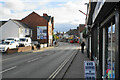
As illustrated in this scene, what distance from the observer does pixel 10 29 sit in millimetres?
51031

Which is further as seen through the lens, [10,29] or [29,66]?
[10,29]

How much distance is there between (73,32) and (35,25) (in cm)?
9105

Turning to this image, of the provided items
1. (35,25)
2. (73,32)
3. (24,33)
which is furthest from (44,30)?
(73,32)

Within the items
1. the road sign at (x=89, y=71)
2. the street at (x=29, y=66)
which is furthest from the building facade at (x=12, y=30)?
the road sign at (x=89, y=71)

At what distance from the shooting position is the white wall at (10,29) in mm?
49938

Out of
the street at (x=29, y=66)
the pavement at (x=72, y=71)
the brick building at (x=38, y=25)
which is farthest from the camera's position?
the brick building at (x=38, y=25)

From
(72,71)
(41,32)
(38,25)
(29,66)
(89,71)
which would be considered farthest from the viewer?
(38,25)

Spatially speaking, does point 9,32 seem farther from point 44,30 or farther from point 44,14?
point 44,14

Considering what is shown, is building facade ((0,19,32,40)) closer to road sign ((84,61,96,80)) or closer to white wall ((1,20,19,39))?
white wall ((1,20,19,39))

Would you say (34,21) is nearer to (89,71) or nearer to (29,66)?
(29,66)

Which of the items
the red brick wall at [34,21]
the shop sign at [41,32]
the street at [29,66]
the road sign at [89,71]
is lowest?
the street at [29,66]

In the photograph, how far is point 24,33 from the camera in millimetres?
53688

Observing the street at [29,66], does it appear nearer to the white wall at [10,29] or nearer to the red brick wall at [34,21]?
the white wall at [10,29]

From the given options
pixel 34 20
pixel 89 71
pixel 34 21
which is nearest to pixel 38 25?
pixel 34 21
